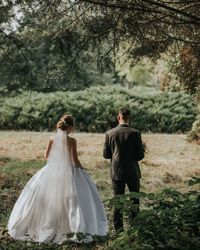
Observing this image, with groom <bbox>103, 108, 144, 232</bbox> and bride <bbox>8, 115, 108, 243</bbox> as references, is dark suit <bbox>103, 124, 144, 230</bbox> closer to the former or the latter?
groom <bbox>103, 108, 144, 232</bbox>

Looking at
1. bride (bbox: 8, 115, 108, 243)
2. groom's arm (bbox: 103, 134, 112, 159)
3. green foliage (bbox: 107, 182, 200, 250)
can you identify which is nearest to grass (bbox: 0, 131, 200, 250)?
bride (bbox: 8, 115, 108, 243)

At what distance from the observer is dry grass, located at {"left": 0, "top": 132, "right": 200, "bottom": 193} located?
13.9 m

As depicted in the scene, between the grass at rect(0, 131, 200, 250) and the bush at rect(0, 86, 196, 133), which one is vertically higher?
the bush at rect(0, 86, 196, 133)

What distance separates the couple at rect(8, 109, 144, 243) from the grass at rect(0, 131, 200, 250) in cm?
38

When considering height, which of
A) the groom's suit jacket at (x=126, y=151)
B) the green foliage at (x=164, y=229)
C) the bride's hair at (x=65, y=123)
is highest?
the bride's hair at (x=65, y=123)

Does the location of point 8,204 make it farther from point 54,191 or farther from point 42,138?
point 42,138

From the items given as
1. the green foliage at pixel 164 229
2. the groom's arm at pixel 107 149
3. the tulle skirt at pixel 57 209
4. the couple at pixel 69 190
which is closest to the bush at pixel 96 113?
the groom's arm at pixel 107 149

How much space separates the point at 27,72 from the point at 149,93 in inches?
636

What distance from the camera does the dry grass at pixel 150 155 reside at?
1388cm

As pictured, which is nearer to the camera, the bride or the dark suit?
the bride

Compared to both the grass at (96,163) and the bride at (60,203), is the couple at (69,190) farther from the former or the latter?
the grass at (96,163)

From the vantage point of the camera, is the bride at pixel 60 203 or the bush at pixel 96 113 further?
the bush at pixel 96 113

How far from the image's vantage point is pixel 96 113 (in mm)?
24344

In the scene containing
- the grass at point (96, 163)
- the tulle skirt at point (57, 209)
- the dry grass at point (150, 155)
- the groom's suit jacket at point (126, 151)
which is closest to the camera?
the tulle skirt at point (57, 209)
